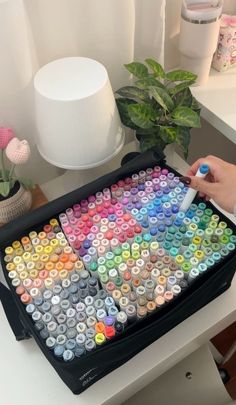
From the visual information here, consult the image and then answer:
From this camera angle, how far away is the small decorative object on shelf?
98 cm

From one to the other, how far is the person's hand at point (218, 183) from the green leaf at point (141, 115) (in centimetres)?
14

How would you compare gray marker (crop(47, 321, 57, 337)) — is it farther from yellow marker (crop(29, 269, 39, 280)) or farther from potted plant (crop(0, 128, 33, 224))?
potted plant (crop(0, 128, 33, 224))

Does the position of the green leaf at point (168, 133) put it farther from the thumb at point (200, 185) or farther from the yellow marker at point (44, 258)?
the yellow marker at point (44, 258)

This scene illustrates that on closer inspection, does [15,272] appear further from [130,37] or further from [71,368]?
[130,37]

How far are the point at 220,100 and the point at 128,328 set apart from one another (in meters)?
0.66

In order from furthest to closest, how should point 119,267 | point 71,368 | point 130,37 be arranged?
point 130,37 < point 119,267 < point 71,368

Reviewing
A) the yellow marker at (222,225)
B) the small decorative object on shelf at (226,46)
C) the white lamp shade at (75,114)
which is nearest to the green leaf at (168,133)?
the white lamp shade at (75,114)

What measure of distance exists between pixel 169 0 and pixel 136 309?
0.74 meters

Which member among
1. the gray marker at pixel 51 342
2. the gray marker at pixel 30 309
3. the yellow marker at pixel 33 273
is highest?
the yellow marker at pixel 33 273

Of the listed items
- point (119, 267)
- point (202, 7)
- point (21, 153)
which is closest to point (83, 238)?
point (119, 267)

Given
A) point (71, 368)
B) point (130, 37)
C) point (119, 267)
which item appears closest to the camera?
point (71, 368)

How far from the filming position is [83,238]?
721 millimetres

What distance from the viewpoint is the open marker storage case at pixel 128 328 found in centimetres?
59

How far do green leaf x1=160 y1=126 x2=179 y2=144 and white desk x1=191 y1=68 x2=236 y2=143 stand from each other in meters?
0.18
